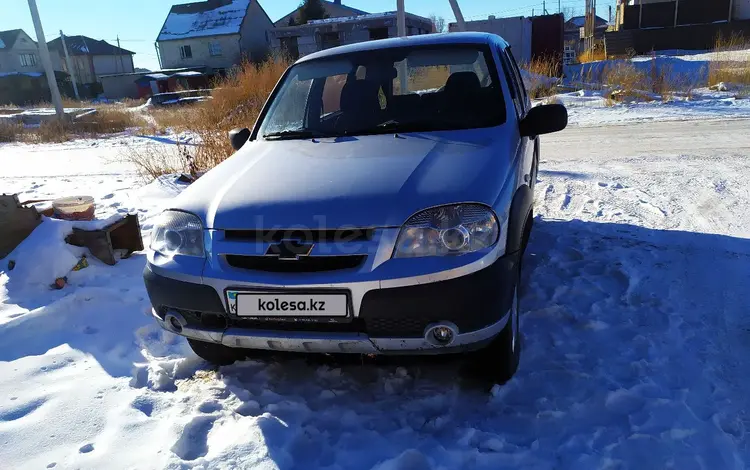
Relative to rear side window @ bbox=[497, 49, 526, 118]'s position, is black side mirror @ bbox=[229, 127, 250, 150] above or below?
below

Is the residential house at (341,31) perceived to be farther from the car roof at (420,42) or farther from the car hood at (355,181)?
the car hood at (355,181)

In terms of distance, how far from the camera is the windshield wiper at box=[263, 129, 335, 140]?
10.2 ft

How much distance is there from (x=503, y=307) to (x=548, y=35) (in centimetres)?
2039

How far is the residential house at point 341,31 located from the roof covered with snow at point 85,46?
1408 inches

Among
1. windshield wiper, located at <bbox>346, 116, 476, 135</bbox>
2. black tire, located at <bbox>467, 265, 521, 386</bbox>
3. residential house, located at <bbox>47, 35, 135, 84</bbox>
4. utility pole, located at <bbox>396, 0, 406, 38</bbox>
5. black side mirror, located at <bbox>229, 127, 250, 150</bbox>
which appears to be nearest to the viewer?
black tire, located at <bbox>467, 265, 521, 386</bbox>

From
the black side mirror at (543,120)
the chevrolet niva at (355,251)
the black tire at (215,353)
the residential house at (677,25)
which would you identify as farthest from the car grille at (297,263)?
the residential house at (677,25)

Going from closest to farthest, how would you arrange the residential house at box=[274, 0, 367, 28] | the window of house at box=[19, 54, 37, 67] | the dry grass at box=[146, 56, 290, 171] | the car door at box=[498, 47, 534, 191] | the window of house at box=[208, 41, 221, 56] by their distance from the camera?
the car door at box=[498, 47, 534, 191], the dry grass at box=[146, 56, 290, 171], the window of house at box=[208, 41, 221, 56], the residential house at box=[274, 0, 367, 28], the window of house at box=[19, 54, 37, 67]

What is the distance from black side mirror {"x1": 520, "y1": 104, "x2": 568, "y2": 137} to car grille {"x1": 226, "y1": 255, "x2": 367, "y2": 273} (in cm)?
149

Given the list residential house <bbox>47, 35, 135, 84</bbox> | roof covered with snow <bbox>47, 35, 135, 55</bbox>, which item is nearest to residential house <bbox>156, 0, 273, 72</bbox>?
residential house <bbox>47, 35, 135, 84</bbox>

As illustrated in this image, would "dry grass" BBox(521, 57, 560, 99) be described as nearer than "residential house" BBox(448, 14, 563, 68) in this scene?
Yes

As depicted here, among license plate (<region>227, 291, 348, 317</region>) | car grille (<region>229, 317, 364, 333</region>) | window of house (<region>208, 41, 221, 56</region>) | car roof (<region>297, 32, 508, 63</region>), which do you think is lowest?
car grille (<region>229, 317, 364, 333</region>)

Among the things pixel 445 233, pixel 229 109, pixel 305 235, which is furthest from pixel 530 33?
pixel 305 235

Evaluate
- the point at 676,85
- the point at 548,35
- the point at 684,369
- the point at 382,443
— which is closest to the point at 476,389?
the point at 382,443

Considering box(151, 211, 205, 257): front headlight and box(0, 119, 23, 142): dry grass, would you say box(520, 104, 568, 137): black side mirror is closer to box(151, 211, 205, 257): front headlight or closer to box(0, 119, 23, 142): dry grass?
box(151, 211, 205, 257): front headlight
